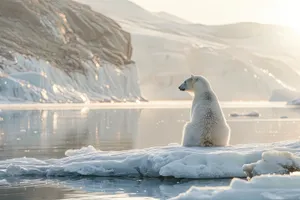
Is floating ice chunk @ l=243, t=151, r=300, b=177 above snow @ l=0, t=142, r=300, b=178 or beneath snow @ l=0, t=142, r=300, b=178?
above

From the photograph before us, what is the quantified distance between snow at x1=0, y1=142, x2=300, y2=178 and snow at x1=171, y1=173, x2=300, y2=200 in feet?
6.72

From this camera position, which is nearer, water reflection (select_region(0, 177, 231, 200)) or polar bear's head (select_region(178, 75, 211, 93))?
water reflection (select_region(0, 177, 231, 200))

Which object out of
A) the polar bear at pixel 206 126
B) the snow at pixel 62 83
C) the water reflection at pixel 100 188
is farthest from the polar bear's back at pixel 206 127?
the snow at pixel 62 83

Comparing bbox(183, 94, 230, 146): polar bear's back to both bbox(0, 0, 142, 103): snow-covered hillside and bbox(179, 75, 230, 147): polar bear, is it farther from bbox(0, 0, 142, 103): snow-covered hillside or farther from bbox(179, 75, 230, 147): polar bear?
bbox(0, 0, 142, 103): snow-covered hillside

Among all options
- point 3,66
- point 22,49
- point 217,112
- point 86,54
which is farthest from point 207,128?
point 86,54

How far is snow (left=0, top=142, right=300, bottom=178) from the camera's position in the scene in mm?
11734

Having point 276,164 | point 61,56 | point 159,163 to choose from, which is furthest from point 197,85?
point 61,56

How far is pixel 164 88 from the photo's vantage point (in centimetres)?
13538

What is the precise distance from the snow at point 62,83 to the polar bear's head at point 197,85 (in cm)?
5913

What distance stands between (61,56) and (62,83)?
9390 millimetres

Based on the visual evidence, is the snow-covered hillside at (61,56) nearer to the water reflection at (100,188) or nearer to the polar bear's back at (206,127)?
the polar bear's back at (206,127)

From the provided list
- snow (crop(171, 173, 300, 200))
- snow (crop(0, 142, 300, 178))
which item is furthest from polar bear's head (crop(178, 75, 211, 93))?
snow (crop(171, 173, 300, 200))

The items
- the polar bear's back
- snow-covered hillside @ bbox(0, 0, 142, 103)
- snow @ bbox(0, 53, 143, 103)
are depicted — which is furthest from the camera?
snow-covered hillside @ bbox(0, 0, 142, 103)

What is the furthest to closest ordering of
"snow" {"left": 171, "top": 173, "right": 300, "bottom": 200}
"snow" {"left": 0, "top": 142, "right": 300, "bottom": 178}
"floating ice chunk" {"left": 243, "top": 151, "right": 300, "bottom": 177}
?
"snow" {"left": 0, "top": 142, "right": 300, "bottom": 178}
"floating ice chunk" {"left": 243, "top": 151, "right": 300, "bottom": 177}
"snow" {"left": 171, "top": 173, "right": 300, "bottom": 200}
